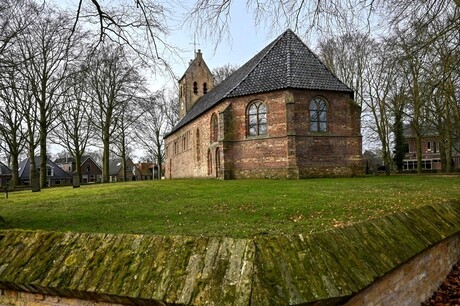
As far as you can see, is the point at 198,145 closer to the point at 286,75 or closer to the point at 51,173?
the point at 286,75

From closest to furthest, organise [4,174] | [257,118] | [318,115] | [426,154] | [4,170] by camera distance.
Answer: [318,115] < [257,118] < [4,174] < [4,170] < [426,154]

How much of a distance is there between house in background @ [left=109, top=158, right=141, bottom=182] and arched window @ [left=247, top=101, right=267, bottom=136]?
53.5 metres

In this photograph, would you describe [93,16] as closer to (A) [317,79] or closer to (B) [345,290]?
(B) [345,290]

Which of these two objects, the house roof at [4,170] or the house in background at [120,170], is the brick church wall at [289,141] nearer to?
the house roof at [4,170]

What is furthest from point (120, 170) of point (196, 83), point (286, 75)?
point (286, 75)

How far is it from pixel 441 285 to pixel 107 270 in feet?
15.8

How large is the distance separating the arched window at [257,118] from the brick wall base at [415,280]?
16711 millimetres

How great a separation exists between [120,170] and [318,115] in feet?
197

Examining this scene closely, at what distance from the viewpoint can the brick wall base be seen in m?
Answer: 3.42

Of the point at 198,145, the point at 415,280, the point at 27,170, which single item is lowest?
the point at 415,280

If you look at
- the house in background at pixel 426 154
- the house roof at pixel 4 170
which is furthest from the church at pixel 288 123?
the house roof at pixel 4 170

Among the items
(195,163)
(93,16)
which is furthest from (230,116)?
(93,16)

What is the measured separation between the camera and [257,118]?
22.2 m

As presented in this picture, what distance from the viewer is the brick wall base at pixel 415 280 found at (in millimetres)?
3424
